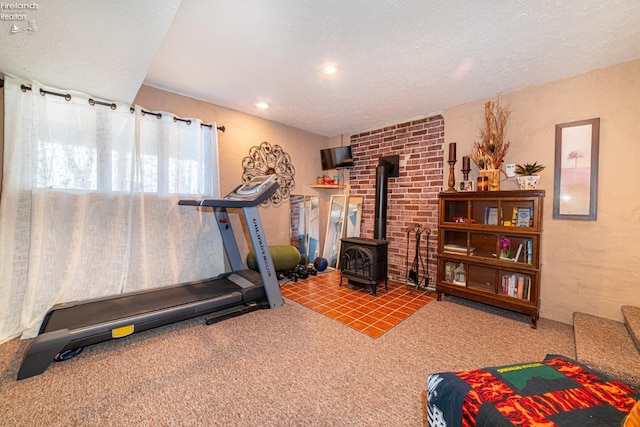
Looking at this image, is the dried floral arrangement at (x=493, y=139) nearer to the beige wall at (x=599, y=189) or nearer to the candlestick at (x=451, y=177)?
the beige wall at (x=599, y=189)

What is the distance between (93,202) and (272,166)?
227 centimetres

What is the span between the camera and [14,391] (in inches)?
61.3

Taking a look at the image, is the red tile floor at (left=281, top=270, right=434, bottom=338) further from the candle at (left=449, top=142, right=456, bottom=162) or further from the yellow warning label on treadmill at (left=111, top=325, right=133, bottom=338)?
the candle at (left=449, top=142, right=456, bottom=162)

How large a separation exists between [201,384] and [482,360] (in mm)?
2040

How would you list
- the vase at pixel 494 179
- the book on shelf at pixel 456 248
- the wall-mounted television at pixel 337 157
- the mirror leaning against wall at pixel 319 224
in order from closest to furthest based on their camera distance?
the vase at pixel 494 179
the book on shelf at pixel 456 248
the mirror leaning against wall at pixel 319 224
the wall-mounted television at pixel 337 157

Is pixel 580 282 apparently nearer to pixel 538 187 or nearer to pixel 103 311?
pixel 538 187

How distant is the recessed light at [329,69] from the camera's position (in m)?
2.41

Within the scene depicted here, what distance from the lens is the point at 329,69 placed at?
2461 millimetres

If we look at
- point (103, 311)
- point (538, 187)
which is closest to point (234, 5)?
point (103, 311)

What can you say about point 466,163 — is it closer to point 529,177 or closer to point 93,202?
point 529,177

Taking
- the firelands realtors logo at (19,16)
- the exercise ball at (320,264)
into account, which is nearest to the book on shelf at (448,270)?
the exercise ball at (320,264)

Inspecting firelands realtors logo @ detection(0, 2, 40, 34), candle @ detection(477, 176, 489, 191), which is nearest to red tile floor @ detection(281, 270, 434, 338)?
candle @ detection(477, 176, 489, 191)

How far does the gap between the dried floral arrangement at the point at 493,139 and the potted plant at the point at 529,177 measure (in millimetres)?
248

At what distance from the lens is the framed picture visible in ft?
7.87
